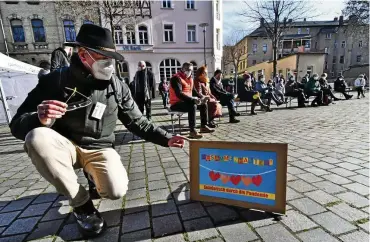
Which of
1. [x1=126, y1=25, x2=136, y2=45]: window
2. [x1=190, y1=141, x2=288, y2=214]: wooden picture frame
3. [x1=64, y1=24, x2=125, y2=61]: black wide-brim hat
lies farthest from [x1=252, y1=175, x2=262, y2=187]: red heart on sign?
[x1=126, y1=25, x2=136, y2=45]: window

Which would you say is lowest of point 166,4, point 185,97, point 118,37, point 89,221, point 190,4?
point 89,221

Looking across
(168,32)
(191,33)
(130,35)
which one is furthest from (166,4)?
(130,35)

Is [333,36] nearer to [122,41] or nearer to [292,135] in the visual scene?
[122,41]

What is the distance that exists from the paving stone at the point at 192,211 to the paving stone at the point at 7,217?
1.70 metres

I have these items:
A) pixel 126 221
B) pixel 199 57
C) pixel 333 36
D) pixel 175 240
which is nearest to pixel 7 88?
pixel 126 221

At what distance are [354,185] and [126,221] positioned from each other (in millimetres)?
2576

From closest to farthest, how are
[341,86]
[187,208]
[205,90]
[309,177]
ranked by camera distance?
[187,208] → [309,177] → [205,90] → [341,86]

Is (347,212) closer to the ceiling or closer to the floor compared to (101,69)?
closer to the floor

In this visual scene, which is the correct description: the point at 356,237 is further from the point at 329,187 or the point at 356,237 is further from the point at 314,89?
the point at 314,89

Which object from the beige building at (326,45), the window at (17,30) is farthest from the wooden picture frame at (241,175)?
the beige building at (326,45)

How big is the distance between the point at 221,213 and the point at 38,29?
86.7ft

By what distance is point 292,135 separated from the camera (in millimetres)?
4824

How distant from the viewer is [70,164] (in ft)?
5.76

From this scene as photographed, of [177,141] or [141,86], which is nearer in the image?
[177,141]
